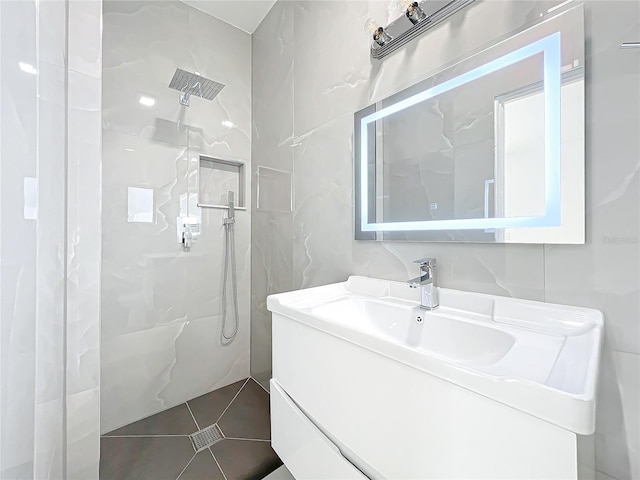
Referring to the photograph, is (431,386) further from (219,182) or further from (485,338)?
(219,182)

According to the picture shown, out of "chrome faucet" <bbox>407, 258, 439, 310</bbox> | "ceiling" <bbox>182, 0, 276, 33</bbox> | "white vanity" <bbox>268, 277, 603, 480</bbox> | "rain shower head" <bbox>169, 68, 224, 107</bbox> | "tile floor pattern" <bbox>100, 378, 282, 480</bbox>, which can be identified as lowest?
"tile floor pattern" <bbox>100, 378, 282, 480</bbox>

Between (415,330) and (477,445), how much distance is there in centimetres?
44

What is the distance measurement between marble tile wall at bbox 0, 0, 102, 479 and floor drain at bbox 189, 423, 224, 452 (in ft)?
2.04

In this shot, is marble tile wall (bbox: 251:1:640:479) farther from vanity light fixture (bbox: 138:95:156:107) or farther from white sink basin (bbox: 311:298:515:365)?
vanity light fixture (bbox: 138:95:156:107)

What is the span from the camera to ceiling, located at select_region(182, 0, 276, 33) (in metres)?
1.88

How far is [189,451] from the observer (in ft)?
4.60

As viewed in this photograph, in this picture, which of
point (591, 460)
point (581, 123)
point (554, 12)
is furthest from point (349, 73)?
point (591, 460)

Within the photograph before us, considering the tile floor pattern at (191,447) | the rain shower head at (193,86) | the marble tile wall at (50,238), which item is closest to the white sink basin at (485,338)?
the marble tile wall at (50,238)

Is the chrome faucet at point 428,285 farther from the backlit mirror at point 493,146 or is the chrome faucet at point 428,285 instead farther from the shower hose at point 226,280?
the shower hose at point 226,280

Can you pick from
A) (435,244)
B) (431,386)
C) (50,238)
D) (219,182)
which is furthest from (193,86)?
(431,386)

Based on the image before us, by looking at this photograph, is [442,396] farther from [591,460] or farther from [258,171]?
[258,171]

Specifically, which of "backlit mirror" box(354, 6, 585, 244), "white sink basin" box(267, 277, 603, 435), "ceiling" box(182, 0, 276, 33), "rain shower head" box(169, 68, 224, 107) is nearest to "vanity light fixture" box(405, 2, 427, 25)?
"backlit mirror" box(354, 6, 585, 244)

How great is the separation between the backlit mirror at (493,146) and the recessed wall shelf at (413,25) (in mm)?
197

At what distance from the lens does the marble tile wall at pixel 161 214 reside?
1604 mm
